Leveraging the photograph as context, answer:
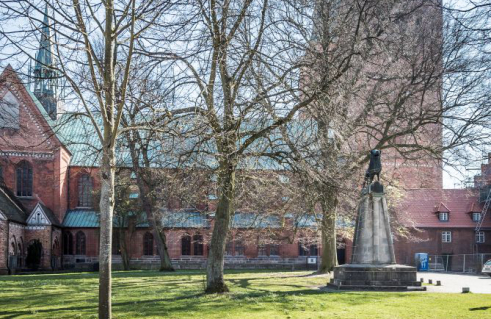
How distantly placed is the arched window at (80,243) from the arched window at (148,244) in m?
5.40

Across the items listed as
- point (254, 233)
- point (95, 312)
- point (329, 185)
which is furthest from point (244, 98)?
point (254, 233)

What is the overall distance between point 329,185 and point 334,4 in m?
5.45

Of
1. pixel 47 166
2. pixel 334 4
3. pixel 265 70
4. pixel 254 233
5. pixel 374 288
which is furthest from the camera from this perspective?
pixel 47 166

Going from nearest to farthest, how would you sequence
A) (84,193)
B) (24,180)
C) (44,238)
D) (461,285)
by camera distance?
(461,285) → (44,238) → (24,180) → (84,193)

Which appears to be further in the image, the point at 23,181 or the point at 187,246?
the point at 187,246

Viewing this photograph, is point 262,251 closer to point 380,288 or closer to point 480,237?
point 480,237

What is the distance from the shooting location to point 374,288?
19.3 metres

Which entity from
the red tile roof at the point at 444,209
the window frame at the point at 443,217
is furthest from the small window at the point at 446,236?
the window frame at the point at 443,217

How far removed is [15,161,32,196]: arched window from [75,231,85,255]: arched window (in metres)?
5.57

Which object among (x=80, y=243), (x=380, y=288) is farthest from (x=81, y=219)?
(x=380, y=288)

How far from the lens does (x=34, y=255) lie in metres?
42.9

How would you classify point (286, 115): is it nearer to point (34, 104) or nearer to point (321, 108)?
point (321, 108)

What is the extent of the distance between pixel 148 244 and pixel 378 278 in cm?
3366

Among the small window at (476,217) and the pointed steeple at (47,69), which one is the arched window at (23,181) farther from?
the small window at (476,217)
